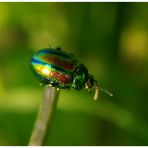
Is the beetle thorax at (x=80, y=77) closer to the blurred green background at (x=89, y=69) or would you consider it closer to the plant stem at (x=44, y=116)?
the blurred green background at (x=89, y=69)

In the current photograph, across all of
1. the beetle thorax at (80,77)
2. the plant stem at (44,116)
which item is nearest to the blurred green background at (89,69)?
the beetle thorax at (80,77)

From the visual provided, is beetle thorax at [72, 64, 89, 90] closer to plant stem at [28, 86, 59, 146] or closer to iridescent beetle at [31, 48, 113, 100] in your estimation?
iridescent beetle at [31, 48, 113, 100]

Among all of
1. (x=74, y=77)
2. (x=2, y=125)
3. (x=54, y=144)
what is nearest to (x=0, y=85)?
(x=2, y=125)

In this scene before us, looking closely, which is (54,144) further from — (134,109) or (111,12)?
(111,12)

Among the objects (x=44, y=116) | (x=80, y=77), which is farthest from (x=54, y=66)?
(x=44, y=116)

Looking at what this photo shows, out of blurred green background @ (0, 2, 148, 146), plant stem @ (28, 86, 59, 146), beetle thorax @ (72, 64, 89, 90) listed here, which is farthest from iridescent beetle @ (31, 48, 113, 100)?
blurred green background @ (0, 2, 148, 146)
